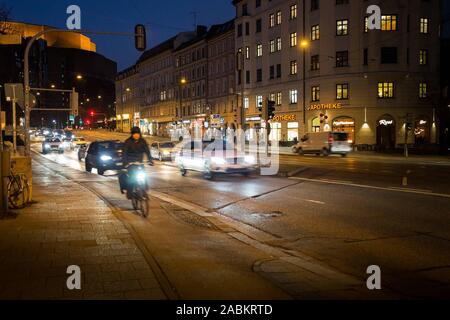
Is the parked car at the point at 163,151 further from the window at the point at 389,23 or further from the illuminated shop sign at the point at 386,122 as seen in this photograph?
the window at the point at 389,23

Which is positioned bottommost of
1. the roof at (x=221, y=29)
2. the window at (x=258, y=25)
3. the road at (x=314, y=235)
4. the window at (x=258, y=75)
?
the road at (x=314, y=235)

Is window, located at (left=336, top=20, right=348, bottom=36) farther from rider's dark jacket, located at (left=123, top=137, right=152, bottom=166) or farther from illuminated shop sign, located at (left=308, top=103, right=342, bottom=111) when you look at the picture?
rider's dark jacket, located at (left=123, top=137, right=152, bottom=166)

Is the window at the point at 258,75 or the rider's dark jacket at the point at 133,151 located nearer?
the rider's dark jacket at the point at 133,151

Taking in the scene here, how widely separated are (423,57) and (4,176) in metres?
48.3

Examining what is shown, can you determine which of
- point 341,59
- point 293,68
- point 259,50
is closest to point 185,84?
point 259,50

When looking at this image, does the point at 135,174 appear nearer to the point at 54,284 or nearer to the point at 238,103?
the point at 54,284

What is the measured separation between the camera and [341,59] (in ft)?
168

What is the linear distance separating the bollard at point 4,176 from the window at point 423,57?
156 feet

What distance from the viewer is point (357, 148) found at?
47500 mm

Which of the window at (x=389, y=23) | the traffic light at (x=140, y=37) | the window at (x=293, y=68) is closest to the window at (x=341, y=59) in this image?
the window at (x=389, y=23)

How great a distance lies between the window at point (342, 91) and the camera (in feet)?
167

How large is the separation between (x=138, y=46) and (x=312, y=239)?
44.6 feet

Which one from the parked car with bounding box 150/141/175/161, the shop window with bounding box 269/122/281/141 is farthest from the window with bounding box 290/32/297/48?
the parked car with bounding box 150/141/175/161

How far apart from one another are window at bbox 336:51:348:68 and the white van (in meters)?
12.5
